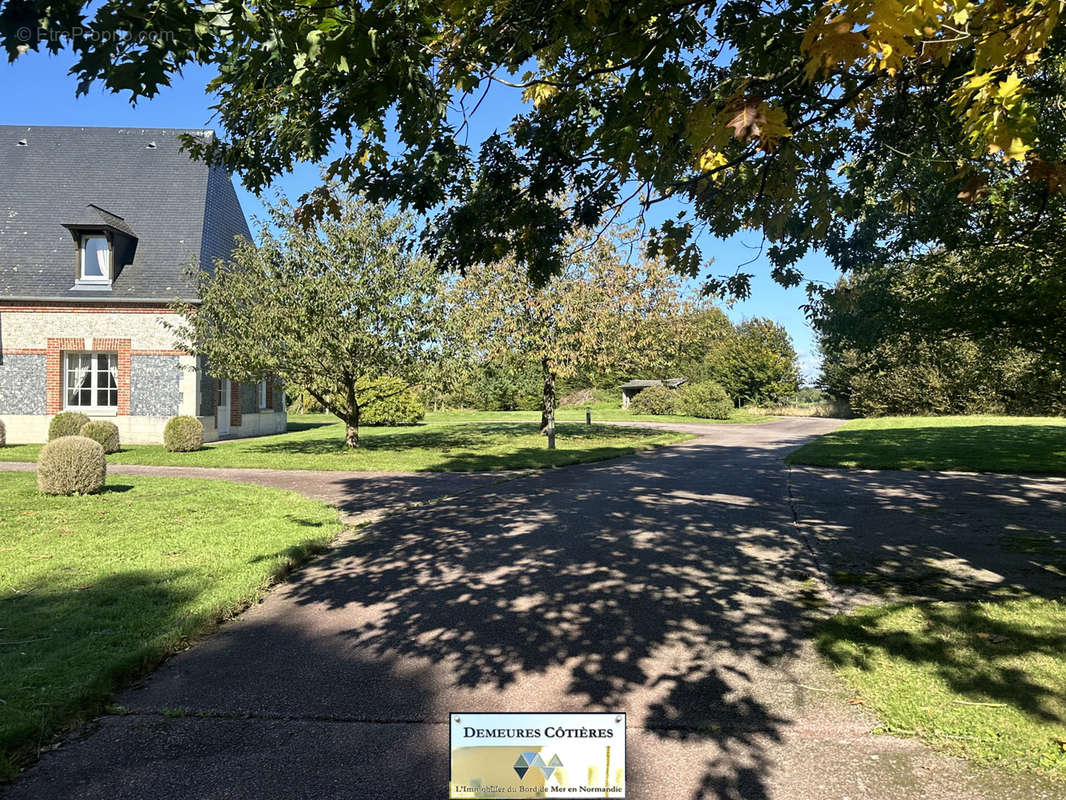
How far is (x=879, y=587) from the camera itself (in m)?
5.33

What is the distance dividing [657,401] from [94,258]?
30531mm

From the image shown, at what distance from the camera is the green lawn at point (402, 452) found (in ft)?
49.1

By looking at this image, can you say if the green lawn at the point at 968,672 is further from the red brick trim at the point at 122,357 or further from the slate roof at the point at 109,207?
the red brick trim at the point at 122,357

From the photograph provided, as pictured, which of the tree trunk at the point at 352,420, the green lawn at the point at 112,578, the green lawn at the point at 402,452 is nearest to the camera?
the green lawn at the point at 112,578

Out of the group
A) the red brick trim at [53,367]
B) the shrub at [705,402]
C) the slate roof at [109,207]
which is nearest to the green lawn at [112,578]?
the red brick trim at [53,367]

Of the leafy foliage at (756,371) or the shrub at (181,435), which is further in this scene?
the leafy foliage at (756,371)

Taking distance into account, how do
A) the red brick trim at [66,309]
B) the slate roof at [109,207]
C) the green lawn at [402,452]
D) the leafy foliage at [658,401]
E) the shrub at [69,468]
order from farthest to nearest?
the leafy foliage at [658,401], the slate roof at [109,207], the red brick trim at [66,309], the green lawn at [402,452], the shrub at [69,468]

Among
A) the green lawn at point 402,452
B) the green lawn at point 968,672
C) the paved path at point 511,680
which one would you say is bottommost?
the paved path at point 511,680

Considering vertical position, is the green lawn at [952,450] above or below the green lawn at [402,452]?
above

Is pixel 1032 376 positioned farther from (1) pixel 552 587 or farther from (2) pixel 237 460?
(2) pixel 237 460

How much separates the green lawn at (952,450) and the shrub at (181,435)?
16.0 m

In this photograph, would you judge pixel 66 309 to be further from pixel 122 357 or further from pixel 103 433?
pixel 103 433

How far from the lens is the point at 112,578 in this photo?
5602mm

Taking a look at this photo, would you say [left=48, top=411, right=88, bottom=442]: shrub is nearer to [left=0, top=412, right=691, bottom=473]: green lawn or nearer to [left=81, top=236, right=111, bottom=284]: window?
[left=0, top=412, right=691, bottom=473]: green lawn
